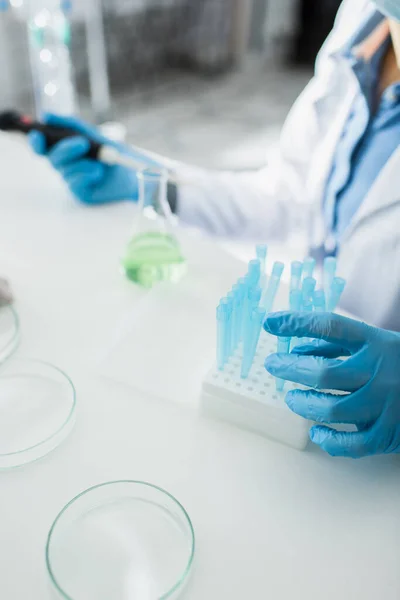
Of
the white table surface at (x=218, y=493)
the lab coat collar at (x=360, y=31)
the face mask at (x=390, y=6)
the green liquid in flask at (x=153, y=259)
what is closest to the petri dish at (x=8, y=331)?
the white table surface at (x=218, y=493)

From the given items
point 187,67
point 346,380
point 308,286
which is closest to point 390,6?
point 308,286

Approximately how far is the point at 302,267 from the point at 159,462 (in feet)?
0.96

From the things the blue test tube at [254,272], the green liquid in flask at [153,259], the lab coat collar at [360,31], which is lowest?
the green liquid in flask at [153,259]

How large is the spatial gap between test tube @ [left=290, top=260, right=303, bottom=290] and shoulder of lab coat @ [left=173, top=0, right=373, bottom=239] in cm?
53

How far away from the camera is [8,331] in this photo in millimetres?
761

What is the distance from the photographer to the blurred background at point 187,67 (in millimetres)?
2986

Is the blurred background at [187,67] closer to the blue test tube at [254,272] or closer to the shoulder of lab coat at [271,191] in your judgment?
the shoulder of lab coat at [271,191]

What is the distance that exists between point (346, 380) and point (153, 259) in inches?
16.0

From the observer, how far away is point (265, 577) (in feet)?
1.66

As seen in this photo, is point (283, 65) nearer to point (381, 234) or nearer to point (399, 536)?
point (381, 234)

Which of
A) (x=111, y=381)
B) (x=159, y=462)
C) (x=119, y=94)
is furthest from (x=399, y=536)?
(x=119, y=94)

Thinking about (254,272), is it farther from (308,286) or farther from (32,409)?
(32,409)

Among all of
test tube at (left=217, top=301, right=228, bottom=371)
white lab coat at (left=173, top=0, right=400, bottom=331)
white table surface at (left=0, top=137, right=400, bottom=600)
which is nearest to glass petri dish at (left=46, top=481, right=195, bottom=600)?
white table surface at (left=0, top=137, right=400, bottom=600)

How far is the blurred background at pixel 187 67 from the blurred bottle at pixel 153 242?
6.70 feet
